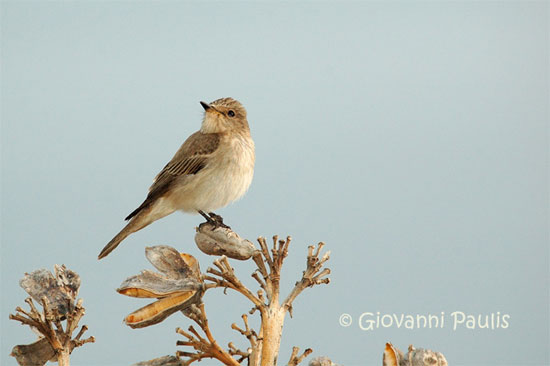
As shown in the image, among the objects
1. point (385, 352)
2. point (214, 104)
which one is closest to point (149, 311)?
point (385, 352)

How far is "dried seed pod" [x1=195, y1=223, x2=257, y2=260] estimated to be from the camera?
12.7ft

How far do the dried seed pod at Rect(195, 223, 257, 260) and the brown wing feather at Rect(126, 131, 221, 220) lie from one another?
2043 millimetres

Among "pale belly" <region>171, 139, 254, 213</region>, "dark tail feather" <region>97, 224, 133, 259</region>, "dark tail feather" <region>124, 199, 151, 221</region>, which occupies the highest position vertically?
"pale belly" <region>171, 139, 254, 213</region>

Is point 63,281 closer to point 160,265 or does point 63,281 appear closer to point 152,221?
point 160,265

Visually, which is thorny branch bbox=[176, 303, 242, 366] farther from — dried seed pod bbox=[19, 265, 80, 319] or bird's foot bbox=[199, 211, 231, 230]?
bird's foot bbox=[199, 211, 231, 230]

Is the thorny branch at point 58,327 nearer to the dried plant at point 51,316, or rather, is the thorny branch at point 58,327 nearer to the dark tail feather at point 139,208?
the dried plant at point 51,316

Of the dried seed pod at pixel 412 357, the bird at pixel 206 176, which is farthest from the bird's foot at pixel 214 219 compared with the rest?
the dried seed pod at pixel 412 357

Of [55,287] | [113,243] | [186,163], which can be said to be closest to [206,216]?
[186,163]

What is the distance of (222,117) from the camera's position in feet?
20.9

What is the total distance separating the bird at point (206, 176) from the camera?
6.07 m

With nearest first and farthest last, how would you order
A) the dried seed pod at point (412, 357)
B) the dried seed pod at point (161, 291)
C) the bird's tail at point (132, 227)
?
the dried seed pod at point (412, 357), the dried seed pod at point (161, 291), the bird's tail at point (132, 227)

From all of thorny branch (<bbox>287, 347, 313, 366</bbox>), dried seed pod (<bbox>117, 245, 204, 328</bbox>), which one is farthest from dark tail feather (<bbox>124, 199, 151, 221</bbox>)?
thorny branch (<bbox>287, 347, 313, 366</bbox>)

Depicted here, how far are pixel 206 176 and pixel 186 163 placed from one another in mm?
261

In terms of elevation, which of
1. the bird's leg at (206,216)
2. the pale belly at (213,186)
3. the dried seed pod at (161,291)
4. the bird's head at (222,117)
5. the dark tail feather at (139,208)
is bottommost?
the dried seed pod at (161,291)
